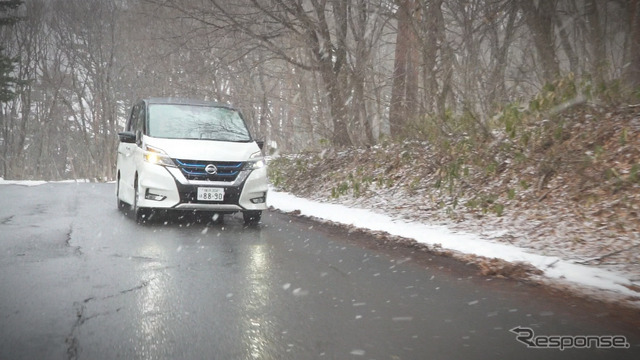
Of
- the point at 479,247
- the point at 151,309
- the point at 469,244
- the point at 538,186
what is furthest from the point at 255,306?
the point at 538,186

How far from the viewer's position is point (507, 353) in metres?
3.24

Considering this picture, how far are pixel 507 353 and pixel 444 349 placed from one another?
0.37 metres

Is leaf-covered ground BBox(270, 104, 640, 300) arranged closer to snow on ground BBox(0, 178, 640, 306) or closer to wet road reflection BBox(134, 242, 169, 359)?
snow on ground BBox(0, 178, 640, 306)

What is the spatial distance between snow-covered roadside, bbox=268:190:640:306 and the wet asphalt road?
0.57m

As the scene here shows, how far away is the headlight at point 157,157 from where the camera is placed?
8.51 m

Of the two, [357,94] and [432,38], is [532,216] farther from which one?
[357,94]

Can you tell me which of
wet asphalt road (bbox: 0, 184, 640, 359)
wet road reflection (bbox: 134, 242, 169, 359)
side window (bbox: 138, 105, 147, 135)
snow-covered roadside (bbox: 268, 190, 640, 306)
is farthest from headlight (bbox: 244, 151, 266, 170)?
wet road reflection (bbox: 134, 242, 169, 359)

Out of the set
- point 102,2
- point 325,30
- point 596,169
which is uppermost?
point 102,2

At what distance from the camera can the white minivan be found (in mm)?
8445

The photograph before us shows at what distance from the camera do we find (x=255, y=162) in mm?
9055

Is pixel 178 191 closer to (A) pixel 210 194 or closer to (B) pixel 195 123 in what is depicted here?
(A) pixel 210 194

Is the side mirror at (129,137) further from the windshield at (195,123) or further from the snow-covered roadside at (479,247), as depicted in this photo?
the snow-covered roadside at (479,247)

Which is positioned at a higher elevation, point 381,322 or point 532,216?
point 532,216

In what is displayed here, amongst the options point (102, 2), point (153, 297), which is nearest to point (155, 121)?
point (153, 297)
